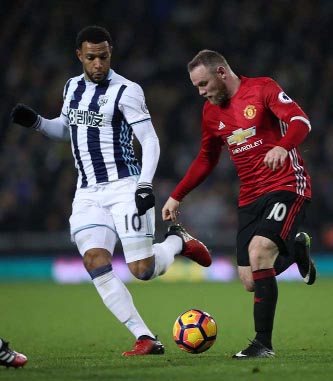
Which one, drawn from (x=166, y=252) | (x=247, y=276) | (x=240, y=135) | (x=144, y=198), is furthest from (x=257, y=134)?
(x=166, y=252)

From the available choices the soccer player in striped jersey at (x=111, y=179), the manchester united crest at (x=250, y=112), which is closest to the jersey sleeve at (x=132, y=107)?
the soccer player in striped jersey at (x=111, y=179)

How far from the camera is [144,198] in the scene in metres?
6.54

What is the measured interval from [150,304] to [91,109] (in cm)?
508

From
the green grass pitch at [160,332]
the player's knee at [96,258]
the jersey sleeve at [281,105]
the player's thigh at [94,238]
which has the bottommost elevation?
the green grass pitch at [160,332]

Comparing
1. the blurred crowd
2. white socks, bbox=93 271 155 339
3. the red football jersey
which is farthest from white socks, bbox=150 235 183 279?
the blurred crowd

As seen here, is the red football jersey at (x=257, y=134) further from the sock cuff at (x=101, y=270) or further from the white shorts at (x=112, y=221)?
the sock cuff at (x=101, y=270)

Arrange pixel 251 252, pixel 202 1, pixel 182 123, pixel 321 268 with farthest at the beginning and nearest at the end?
pixel 202 1 < pixel 182 123 < pixel 321 268 < pixel 251 252

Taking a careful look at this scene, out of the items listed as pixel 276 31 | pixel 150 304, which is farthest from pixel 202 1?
pixel 150 304

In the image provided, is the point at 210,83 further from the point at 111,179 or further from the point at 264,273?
the point at 264,273

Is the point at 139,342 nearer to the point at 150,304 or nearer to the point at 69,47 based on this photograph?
the point at 150,304

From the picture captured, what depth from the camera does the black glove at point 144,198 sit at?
654 centimetres

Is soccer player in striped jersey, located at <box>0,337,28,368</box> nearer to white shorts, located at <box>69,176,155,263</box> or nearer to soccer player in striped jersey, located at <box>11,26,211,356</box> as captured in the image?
soccer player in striped jersey, located at <box>11,26,211,356</box>

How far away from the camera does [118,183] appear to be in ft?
22.4

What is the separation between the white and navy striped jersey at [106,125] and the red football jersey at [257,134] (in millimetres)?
575
